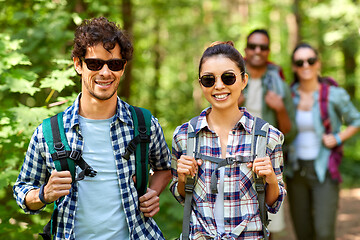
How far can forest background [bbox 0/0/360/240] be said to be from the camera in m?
3.78

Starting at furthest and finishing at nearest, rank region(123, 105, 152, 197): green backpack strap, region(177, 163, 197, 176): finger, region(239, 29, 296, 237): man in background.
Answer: region(239, 29, 296, 237): man in background, region(123, 105, 152, 197): green backpack strap, region(177, 163, 197, 176): finger

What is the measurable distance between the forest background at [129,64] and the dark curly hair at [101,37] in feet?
3.88

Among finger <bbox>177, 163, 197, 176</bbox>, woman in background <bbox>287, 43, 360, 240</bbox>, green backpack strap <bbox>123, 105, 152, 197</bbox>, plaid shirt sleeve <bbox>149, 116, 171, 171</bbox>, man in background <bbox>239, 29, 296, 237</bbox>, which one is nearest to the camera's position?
finger <bbox>177, 163, 197, 176</bbox>

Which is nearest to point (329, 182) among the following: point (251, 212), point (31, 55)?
point (251, 212)

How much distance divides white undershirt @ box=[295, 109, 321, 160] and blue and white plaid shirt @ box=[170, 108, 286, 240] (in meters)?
2.26

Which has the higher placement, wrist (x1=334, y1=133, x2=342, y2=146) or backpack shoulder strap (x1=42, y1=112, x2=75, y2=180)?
backpack shoulder strap (x1=42, y1=112, x2=75, y2=180)

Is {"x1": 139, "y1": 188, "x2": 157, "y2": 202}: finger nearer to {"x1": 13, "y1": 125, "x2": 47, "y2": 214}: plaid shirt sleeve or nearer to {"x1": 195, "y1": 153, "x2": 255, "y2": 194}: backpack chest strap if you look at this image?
{"x1": 195, "y1": 153, "x2": 255, "y2": 194}: backpack chest strap

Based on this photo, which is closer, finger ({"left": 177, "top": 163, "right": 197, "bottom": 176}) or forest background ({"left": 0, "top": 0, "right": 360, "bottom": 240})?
finger ({"left": 177, "top": 163, "right": 197, "bottom": 176})

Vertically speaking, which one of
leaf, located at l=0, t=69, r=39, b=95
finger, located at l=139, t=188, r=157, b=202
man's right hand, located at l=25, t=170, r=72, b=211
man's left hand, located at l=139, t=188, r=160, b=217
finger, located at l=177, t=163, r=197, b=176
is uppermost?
leaf, located at l=0, t=69, r=39, b=95

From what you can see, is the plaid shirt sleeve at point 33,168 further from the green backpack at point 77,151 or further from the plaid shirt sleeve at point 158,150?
the plaid shirt sleeve at point 158,150

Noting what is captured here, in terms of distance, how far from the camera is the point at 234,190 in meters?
2.36

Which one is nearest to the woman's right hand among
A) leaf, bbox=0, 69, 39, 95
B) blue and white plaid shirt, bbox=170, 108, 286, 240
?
blue and white plaid shirt, bbox=170, 108, 286, 240

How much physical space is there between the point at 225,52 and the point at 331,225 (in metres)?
3.05

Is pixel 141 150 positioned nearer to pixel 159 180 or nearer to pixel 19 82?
pixel 159 180
